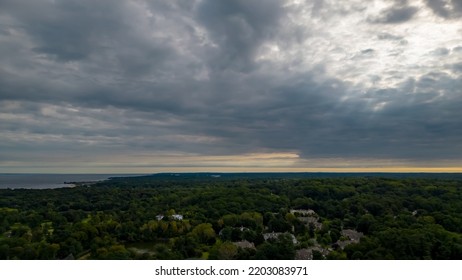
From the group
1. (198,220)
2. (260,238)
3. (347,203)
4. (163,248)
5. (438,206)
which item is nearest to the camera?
(163,248)

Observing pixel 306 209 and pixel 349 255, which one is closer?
pixel 349 255

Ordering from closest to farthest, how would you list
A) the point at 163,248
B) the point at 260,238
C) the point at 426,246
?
the point at 426,246 → the point at 163,248 → the point at 260,238

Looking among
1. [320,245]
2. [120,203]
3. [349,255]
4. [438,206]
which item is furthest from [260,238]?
[120,203]

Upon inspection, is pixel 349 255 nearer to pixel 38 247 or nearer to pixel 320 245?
pixel 320 245
